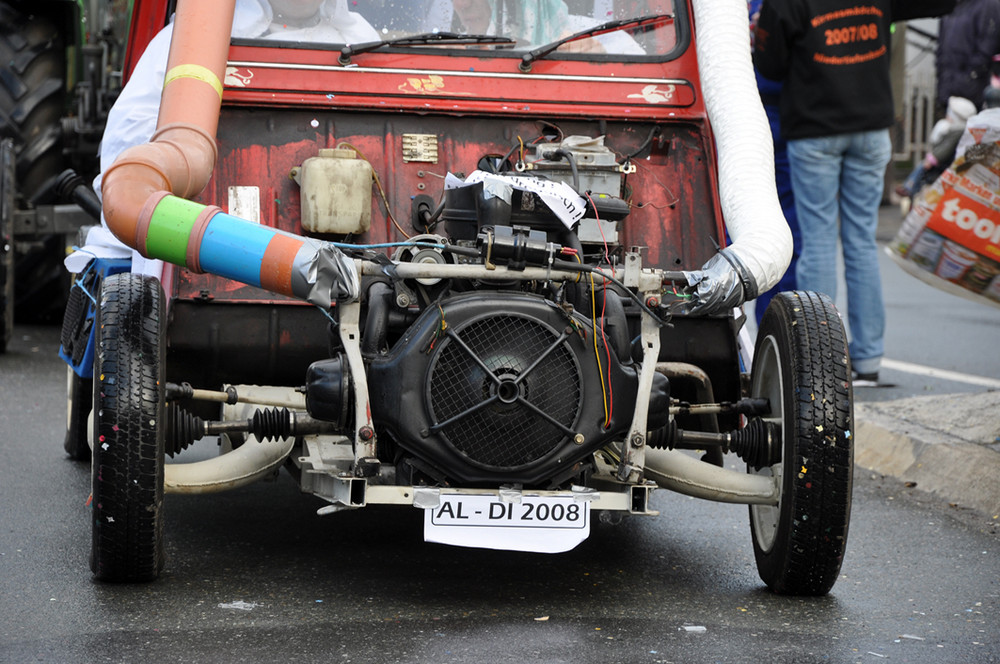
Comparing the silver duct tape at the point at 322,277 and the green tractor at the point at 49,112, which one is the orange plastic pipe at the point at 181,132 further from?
the green tractor at the point at 49,112

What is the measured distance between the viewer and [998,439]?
20.4 ft

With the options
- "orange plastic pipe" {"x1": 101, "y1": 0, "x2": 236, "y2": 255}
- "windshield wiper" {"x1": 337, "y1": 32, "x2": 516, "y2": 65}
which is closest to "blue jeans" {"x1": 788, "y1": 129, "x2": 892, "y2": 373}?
"windshield wiper" {"x1": 337, "y1": 32, "x2": 516, "y2": 65}

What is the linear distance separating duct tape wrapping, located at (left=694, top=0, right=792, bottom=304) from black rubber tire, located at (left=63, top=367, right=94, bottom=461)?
2.59 m

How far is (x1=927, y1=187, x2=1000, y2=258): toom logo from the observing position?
6234 mm

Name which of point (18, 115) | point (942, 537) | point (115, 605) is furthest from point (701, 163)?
point (18, 115)

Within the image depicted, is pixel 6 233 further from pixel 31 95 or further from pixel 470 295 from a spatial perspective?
pixel 470 295

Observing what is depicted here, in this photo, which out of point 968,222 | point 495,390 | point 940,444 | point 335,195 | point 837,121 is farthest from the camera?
point 837,121

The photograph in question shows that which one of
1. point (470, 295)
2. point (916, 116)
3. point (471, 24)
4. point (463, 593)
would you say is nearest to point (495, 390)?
point (470, 295)

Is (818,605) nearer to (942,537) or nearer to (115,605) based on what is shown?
(942,537)

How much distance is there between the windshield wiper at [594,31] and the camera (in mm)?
5340

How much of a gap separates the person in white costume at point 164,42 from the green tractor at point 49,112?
3.50 metres

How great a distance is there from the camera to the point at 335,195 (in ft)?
15.9

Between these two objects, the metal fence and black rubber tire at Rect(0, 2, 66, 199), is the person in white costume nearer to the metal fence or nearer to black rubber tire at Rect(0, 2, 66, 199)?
black rubber tire at Rect(0, 2, 66, 199)

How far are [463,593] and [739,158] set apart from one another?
182 centimetres
